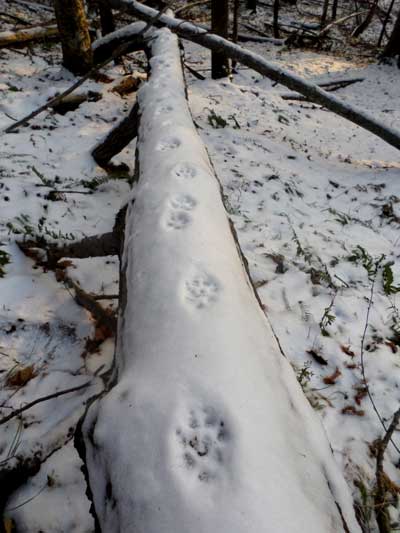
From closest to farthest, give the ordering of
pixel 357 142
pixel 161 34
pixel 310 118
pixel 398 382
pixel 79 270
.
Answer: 1. pixel 398 382
2. pixel 79 270
3. pixel 161 34
4. pixel 357 142
5. pixel 310 118

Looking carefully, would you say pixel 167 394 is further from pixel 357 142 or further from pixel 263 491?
pixel 357 142

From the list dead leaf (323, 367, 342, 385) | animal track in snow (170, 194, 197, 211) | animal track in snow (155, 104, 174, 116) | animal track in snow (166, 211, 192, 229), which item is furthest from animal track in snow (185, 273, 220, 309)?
animal track in snow (155, 104, 174, 116)

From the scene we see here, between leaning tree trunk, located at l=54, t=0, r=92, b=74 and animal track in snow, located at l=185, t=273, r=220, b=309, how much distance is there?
17.8ft

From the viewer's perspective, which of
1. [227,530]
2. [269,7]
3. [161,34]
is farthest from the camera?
[269,7]

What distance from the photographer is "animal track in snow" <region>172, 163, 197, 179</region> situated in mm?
2167

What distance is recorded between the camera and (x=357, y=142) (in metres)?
6.00

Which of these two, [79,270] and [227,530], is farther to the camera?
[79,270]

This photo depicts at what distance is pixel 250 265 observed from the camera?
9.32 feet

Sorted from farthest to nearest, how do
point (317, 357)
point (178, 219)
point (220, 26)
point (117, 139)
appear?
point (220, 26)
point (117, 139)
point (317, 357)
point (178, 219)

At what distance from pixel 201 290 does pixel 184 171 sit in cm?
100

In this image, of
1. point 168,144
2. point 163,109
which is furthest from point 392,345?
point 163,109

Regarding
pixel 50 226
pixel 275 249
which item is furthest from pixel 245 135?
pixel 50 226

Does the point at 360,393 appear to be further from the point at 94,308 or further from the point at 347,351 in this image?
the point at 94,308

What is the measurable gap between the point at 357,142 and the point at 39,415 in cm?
612
